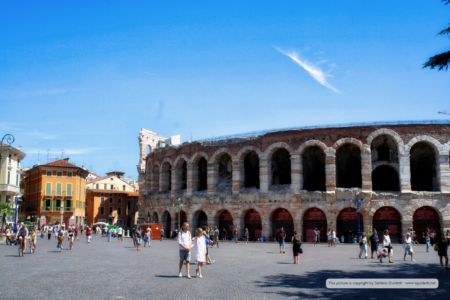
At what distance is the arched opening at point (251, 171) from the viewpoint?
45406 mm

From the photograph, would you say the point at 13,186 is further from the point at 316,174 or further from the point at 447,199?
the point at 447,199

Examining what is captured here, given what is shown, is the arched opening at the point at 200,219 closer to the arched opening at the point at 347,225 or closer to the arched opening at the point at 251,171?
the arched opening at the point at 251,171

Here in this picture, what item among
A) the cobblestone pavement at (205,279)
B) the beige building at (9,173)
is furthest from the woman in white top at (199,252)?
the beige building at (9,173)

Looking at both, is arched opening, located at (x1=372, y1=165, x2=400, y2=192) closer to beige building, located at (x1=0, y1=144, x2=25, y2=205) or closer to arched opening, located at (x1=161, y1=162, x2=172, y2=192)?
arched opening, located at (x1=161, y1=162, x2=172, y2=192)

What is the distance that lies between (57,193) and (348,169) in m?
44.1

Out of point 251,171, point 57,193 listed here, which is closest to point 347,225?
point 251,171

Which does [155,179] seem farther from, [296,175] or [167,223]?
[296,175]

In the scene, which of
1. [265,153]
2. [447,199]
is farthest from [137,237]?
[447,199]

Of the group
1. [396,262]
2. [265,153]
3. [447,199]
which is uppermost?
[265,153]

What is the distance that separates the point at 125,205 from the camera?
82.4m

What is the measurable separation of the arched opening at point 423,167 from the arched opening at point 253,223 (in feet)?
45.5

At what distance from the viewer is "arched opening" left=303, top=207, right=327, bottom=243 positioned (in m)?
37.7

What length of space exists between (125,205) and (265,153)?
48.6 metres

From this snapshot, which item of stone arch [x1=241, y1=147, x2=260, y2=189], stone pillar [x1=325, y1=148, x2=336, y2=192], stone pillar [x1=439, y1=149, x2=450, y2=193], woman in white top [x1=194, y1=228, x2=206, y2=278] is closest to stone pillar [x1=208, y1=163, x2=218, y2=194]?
stone arch [x1=241, y1=147, x2=260, y2=189]
